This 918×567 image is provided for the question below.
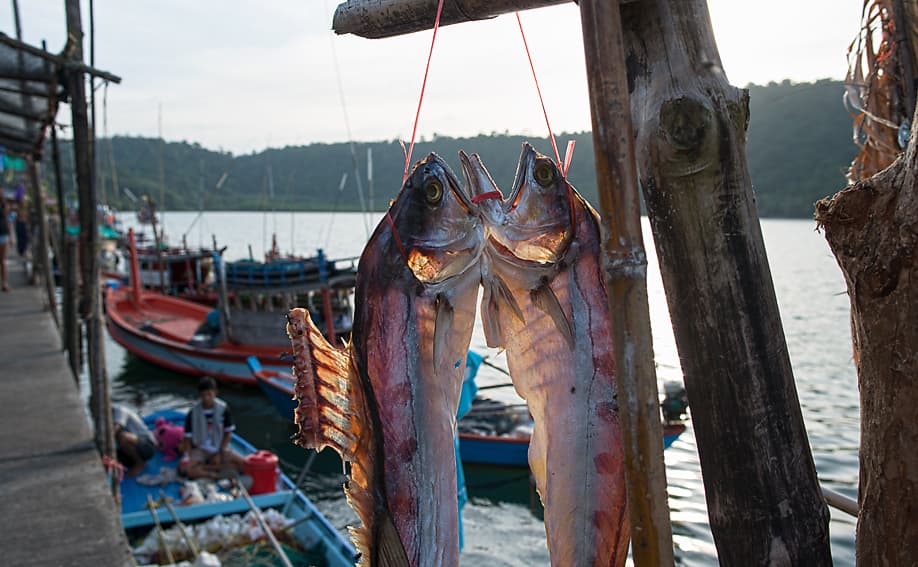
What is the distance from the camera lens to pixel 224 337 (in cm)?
2217

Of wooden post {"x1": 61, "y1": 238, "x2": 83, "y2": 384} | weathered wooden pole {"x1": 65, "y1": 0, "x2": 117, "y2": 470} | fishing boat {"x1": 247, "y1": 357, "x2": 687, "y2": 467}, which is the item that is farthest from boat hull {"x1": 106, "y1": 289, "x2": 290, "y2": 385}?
weathered wooden pole {"x1": 65, "y1": 0, "x2": 117, "y2": 470}

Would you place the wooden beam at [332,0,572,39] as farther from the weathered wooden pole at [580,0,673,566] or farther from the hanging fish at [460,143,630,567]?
the weathered wooden pole at [580,0,673,566]

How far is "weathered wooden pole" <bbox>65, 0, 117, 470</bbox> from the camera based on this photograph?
6938mm

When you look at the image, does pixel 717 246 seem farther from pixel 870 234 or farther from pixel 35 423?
pixel 35 423

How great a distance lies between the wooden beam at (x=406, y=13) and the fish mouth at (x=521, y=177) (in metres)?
0.40

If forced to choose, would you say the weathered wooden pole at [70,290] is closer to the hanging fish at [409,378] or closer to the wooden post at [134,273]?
the hanging fish at [409,378]

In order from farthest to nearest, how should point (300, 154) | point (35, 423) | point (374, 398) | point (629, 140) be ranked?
point (300, 154) < point (35, 423) < point (374, 398) < point (629, 140)

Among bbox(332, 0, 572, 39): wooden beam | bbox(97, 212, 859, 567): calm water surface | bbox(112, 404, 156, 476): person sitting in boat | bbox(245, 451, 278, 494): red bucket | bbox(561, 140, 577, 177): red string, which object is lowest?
bbox(97, 212, 859, 567): calm water surface

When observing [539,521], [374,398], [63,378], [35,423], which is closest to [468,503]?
[539,521]

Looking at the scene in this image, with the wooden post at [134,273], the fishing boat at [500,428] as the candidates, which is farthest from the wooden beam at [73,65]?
the wooden post at [134,273]

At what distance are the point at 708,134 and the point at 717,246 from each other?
0.26 metres

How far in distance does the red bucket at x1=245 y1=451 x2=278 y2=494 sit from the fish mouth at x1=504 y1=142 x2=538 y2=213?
9525 millimetres

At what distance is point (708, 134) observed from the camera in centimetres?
165

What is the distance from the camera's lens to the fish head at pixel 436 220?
6.96 feet
